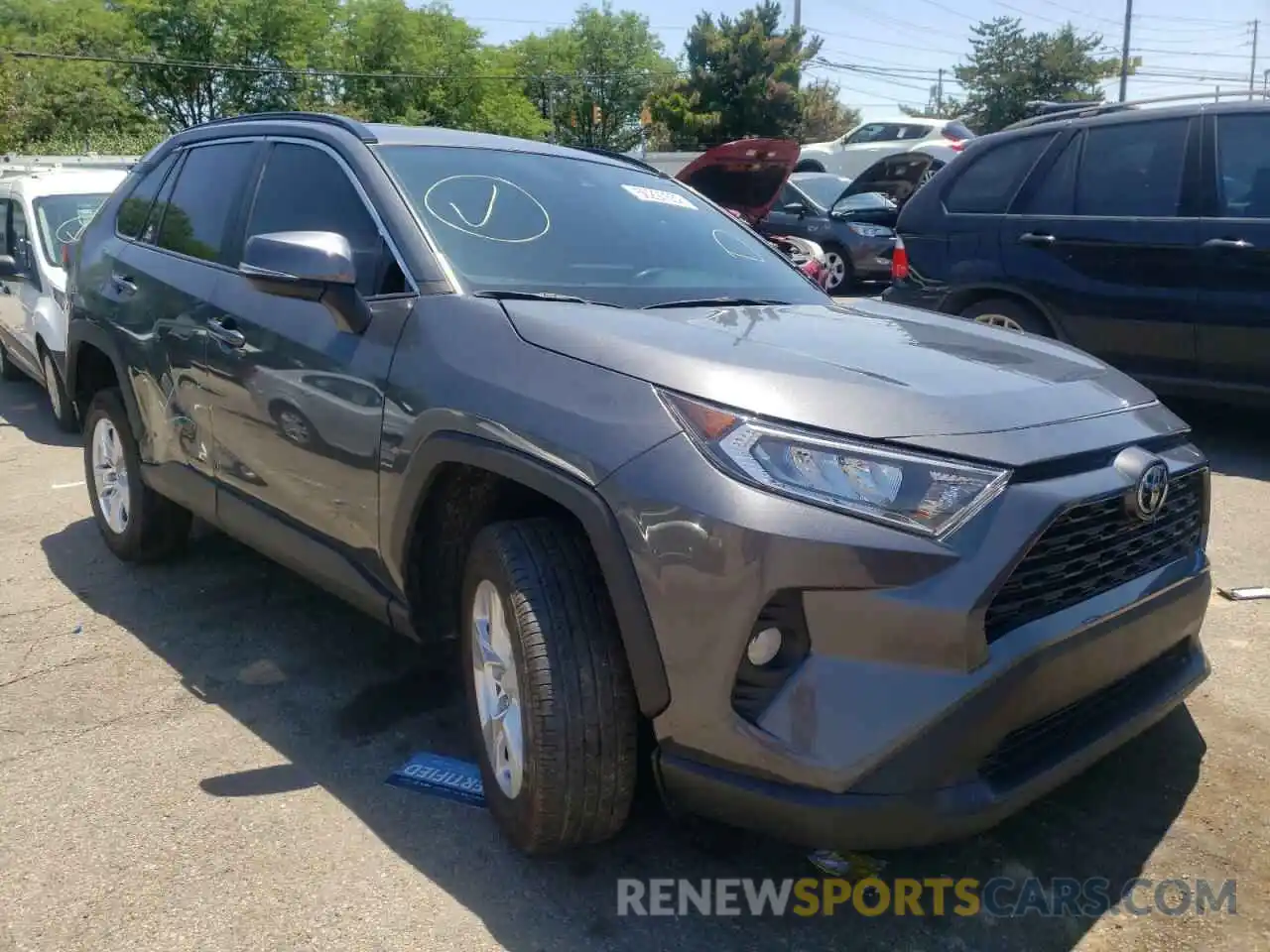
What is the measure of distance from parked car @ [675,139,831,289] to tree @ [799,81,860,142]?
38.9 meters

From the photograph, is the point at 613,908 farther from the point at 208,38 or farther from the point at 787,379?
the point at 208,38

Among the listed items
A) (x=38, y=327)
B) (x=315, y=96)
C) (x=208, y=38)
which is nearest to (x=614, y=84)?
(x=315, y=96)

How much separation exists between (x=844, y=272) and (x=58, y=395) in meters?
8.77

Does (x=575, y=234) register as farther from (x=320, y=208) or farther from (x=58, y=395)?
(x=58, y=395)

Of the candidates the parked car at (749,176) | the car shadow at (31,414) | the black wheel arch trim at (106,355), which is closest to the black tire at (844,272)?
the parked car at (749,176)

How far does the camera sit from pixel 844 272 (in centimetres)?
1328

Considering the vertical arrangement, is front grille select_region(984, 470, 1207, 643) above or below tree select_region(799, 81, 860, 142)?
below

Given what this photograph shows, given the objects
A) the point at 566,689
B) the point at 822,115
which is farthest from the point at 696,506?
the point at 822,115

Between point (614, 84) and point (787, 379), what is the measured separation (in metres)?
64.1

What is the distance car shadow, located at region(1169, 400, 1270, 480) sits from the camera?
5.81m

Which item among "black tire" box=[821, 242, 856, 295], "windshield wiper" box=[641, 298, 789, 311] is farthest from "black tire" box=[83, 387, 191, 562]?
"black tire" box=[821, 242, 856, 295]

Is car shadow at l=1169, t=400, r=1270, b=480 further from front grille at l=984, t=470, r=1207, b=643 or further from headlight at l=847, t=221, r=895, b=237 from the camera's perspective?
headlight at l=847, t=221, r=895, b=237

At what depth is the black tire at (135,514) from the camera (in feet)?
14.8

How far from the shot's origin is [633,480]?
2205mm
